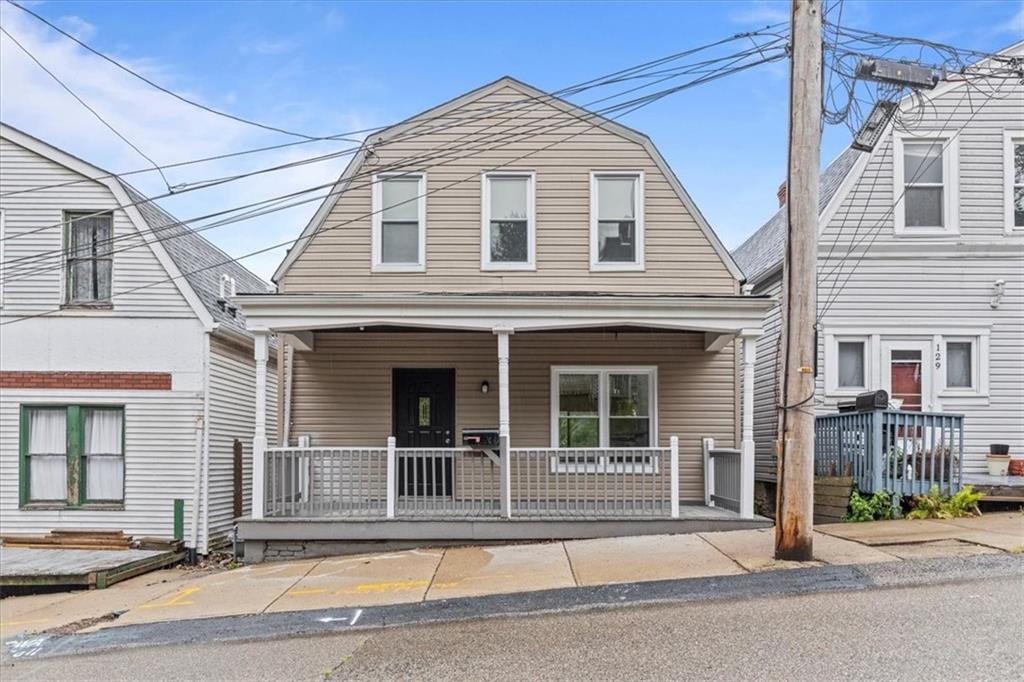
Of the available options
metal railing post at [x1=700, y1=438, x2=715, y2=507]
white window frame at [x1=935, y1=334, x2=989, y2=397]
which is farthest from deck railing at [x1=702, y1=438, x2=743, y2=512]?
white window frame at [x1=935, y1=334, x2=989, y2=397]

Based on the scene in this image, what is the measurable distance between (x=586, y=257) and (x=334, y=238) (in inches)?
149

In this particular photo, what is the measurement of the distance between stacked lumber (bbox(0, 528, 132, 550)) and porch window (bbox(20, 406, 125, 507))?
19.0 inches

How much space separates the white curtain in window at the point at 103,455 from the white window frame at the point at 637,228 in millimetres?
7889

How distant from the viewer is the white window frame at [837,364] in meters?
11.5

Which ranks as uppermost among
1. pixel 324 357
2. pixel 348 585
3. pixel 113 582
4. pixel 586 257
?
pixel 586 257

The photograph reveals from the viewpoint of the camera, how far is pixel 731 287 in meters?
11.2

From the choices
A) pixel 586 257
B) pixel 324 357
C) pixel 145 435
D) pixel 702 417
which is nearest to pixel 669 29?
pixel 586 257

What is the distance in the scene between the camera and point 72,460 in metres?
11.7

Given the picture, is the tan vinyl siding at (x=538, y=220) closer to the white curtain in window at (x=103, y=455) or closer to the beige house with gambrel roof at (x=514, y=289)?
the beige house with gambrel roof at (x=514, y=289)

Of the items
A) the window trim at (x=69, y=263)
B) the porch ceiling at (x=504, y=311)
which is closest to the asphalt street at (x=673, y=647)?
the porch ceiling at (x=504, y=311)

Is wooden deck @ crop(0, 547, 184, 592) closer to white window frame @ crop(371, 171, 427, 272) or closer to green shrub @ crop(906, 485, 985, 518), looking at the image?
white window frame @ crop(371, 171, 427, 272)

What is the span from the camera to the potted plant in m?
10.9

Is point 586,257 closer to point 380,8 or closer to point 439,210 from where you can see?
point 439,210

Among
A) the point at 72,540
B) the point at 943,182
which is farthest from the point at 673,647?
the point at 72,540
